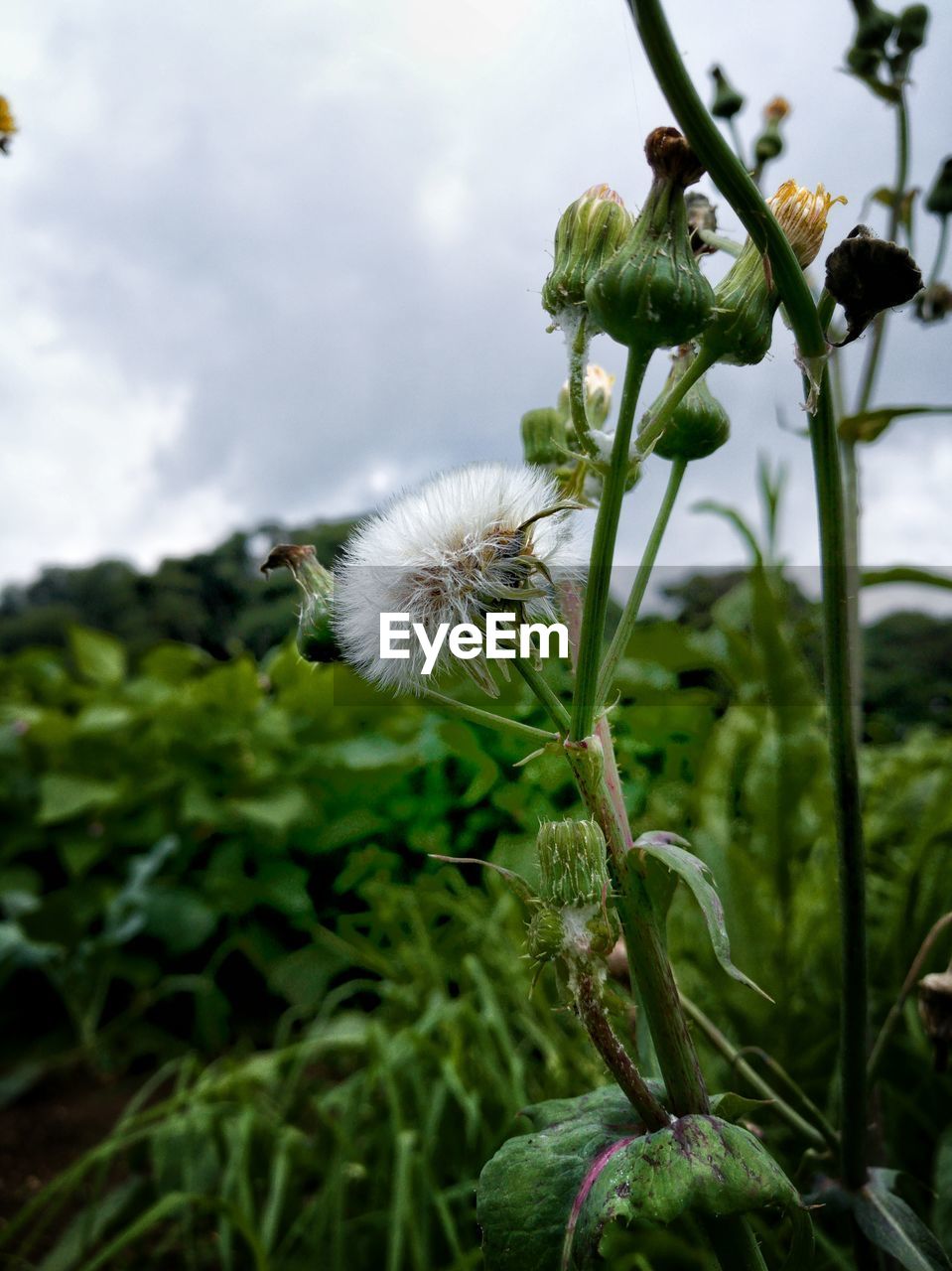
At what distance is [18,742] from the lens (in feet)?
6.48

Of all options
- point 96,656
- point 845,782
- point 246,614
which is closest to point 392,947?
point 246,614

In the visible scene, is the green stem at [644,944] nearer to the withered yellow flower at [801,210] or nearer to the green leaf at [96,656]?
the withered yellow flower at [801,210]

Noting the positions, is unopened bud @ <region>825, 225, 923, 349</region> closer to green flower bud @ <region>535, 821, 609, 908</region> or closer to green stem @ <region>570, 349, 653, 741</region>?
green stem @ <region>570, 349, 653, 741</region>

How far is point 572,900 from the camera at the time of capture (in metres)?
0.26

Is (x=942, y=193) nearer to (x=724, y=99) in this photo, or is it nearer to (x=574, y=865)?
(x=724, y=99)

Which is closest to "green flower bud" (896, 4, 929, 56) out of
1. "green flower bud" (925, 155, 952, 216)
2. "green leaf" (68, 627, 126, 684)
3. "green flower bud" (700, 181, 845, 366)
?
"green flower bud" (925, 155, 952, 216)

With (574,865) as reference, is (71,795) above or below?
above

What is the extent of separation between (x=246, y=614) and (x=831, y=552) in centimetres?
33

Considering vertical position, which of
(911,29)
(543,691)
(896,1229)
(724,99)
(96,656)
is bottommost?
(896,1229)

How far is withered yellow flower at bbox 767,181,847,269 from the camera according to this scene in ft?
0.97

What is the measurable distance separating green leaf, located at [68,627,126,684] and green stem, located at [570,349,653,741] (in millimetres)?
1952

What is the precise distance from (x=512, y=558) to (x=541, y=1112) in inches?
8.3

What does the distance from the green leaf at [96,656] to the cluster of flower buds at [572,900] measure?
1.96 metres

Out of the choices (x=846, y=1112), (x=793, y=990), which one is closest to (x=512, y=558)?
(x=846, y=1112)
